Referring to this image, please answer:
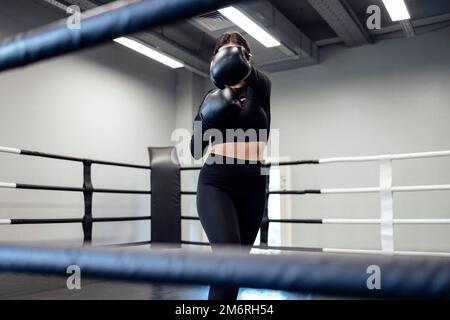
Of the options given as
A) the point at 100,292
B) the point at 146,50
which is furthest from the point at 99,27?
the point at 146,50

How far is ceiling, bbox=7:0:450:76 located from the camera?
382cm

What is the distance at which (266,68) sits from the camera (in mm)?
5016

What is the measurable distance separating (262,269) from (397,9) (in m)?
3.65

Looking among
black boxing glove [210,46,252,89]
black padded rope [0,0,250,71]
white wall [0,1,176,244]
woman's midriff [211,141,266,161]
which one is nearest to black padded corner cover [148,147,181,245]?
white wall [0,1,176,244]

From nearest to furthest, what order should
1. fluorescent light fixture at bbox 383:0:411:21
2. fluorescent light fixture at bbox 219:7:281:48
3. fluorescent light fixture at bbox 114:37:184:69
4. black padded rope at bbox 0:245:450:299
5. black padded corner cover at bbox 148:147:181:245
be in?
black padded rope at bbox 0:245:450:299
fluorescent light fixture at bbox 383:0:411:21
fluorescent light fixture at bbox 219:7:281:48
black padded corner cover at bbox 148:147:181:245
fluorescent light fixture at bbox 114:37:184:69

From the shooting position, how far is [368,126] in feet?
14.6

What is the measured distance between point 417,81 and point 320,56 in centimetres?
110

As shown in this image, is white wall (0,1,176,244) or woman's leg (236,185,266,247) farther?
white wall (0,1,176,244)

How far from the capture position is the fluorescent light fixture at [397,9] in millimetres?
3398

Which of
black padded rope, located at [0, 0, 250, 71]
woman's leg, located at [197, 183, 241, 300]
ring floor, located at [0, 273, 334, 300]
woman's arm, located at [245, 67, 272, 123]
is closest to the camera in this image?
black padded rope, located at [0, 0, 250, 71]

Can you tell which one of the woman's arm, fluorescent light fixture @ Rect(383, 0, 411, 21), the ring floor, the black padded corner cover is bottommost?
the ring floor

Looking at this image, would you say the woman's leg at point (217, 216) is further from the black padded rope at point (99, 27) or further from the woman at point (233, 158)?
the black padded rope at point (99, 27)

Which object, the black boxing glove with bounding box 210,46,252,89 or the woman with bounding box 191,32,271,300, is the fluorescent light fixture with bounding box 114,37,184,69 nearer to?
the woman with bounding box 191,32,271,300

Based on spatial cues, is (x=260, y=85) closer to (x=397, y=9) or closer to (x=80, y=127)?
(x=397, y=9)
